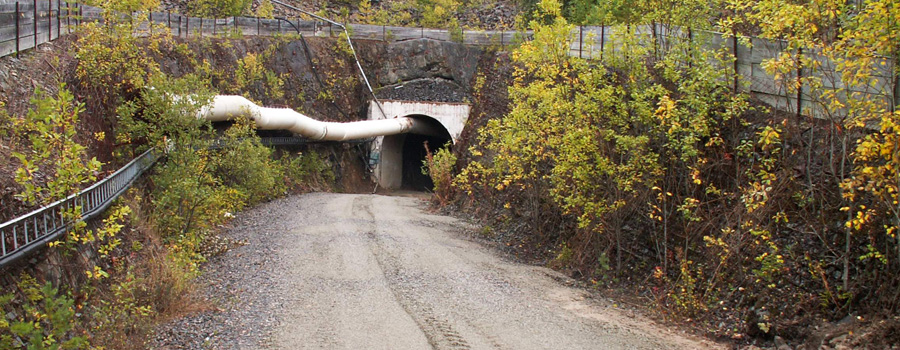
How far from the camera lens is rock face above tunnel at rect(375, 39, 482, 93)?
1217 inches

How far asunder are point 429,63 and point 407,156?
4480 millimetres

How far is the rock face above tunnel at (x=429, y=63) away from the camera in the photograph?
3092 cm

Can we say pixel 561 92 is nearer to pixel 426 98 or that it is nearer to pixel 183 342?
pixel 183 342

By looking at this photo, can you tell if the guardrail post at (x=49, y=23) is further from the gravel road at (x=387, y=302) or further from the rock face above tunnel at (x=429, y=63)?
the rock face above tunnel at (x=429, y=63)

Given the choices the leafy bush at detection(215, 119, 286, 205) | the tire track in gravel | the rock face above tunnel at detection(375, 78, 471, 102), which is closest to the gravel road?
the tire track in gravel

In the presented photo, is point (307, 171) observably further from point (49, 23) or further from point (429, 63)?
point (49, 23)

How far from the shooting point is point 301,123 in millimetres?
23188

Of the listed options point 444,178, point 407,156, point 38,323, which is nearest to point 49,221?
point 38,323

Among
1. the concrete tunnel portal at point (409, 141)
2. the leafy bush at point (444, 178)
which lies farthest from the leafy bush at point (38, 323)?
the concrete tunnel portal at point (409, 141)

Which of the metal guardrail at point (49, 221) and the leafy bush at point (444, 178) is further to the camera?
the leafy bush at point (444, 178)

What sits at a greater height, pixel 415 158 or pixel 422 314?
A: pixel 422 314

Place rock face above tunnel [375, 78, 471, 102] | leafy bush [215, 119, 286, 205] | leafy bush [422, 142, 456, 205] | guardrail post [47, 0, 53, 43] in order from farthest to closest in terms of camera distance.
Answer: rock face above tunnel [375, 78, 471, 102]
leafy bush [422, 142, 456, 205]
leafy bush [215, 119, 286, 205]
guardrail post [47, 0, 53, 43]

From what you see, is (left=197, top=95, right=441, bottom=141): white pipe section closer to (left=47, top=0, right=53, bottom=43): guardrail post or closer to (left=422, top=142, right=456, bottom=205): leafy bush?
(left=47, top=0, right=53, bottom=43): guardrail post

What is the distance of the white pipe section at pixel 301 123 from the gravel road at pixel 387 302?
3.86m
